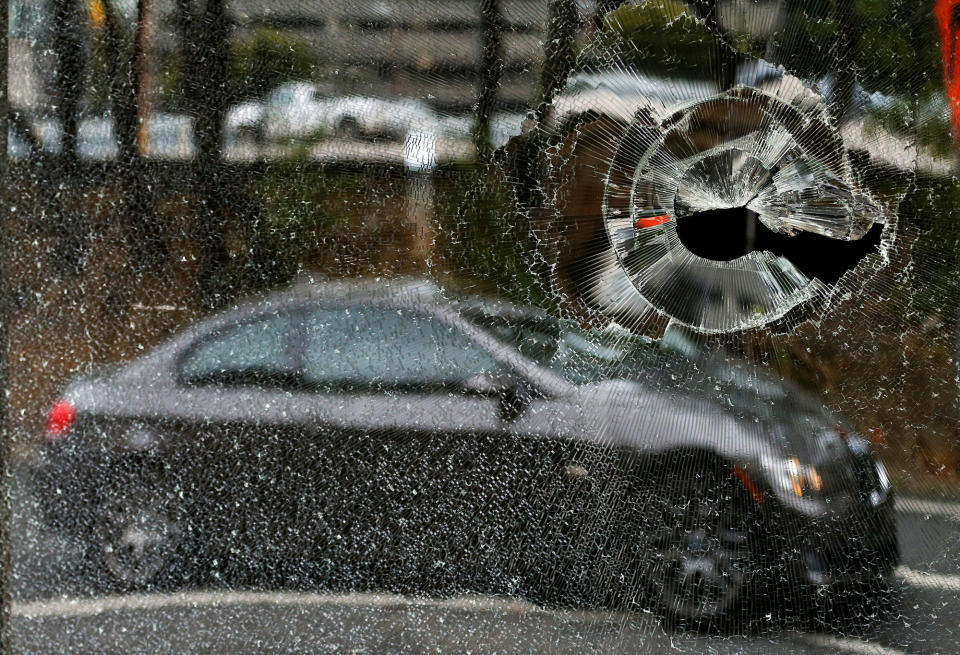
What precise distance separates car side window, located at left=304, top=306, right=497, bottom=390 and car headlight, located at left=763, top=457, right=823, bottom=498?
63 cm

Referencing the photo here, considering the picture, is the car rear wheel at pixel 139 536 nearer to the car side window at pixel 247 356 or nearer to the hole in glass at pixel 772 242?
the car side window at pixel 247 356

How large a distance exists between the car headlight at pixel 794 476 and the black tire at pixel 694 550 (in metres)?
0.08

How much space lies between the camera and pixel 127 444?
1715 mm

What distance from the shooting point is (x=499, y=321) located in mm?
1717

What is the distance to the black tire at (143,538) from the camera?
1.71m

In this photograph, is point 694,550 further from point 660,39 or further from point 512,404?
point 660,39

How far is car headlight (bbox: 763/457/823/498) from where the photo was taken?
1.71 metres

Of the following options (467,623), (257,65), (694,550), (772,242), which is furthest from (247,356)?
(772,242)

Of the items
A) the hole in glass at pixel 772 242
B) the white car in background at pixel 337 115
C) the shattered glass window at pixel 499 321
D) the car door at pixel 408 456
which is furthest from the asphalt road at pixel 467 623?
the white car in background at pixel 337 115

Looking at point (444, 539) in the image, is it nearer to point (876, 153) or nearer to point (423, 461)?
point (423, 461)

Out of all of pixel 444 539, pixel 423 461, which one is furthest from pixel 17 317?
pixel 444 539

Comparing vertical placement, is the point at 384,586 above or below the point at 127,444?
below

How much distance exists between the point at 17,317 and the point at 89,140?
1.35ft

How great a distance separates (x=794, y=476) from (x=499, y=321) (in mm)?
705
